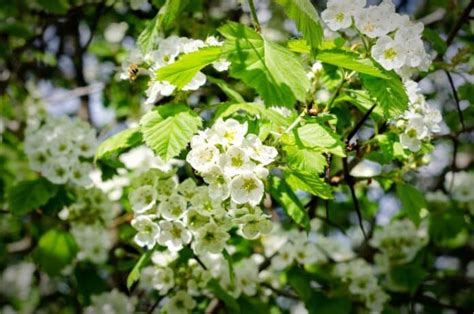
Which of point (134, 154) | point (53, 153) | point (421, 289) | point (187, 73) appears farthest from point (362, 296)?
point (187, 73)

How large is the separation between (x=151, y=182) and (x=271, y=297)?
1378 millimetres

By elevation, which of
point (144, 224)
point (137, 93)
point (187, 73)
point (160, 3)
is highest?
point (187, 73)

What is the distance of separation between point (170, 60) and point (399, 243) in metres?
1.97

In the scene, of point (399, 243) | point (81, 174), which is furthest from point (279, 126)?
point (399, 243)

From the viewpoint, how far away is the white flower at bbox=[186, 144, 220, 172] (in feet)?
5.01

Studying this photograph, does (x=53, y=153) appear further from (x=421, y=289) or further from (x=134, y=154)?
(x=421, y=289)

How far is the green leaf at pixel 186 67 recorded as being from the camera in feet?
4.79

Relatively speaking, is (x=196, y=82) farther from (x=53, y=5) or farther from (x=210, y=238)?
(x=53, y=5)

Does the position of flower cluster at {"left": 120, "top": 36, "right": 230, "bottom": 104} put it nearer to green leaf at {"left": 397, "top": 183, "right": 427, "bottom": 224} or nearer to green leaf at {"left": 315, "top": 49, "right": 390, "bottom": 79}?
green leaf at {"left": 315, "top": 49, "right": 390, "bottom": 79}

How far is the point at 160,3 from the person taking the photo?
243 cm

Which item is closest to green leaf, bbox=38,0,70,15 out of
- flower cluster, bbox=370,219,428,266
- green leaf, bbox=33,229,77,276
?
green leaf, bbox=33,229,77,276

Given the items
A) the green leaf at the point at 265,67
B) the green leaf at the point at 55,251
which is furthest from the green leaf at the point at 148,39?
the green leaf at the point at 55,251

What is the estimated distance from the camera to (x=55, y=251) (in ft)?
9.90

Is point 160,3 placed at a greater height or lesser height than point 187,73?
lesser
